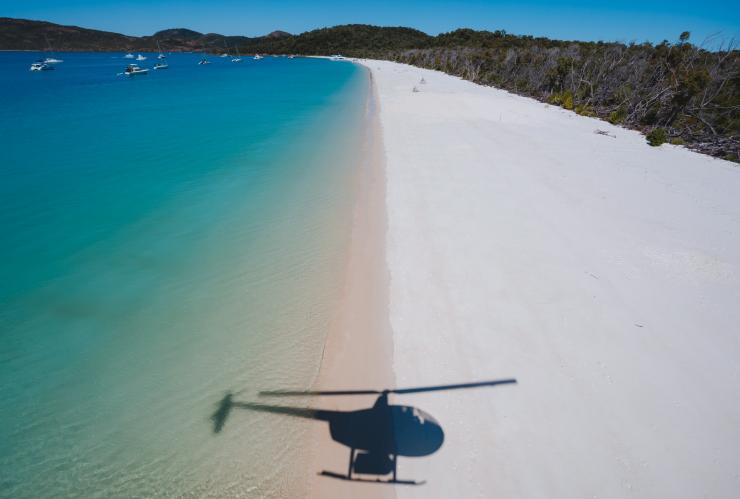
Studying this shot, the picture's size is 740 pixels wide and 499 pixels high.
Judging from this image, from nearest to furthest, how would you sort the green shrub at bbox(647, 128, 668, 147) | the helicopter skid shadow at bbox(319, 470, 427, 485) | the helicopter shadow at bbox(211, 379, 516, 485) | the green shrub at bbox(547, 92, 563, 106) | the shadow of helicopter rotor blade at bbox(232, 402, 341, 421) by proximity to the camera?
the helicopter skid shadow at bbox(319, 470, 427, 485)
the helicopter shadow at bbox(211, 379, 516, 485)
the shadow of helicopter rotor blade at bbox(232, 402, 341, 421)
the green shrub at bbox(647, 128, 668, 147)
the green shrub at bbox(547, 92, 563, 106)

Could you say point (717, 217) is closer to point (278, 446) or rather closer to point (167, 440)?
point (278, 446)

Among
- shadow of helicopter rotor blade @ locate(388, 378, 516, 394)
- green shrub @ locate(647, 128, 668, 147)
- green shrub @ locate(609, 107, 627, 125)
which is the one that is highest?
green shrub @ locate(609, 107, 627, 125)

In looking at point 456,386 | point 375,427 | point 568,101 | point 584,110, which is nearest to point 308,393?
point 375,427

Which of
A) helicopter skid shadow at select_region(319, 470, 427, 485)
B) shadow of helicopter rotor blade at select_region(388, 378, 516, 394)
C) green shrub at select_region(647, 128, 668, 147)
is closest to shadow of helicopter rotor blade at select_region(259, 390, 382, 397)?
shadow of helicopter rotor blade at select_region(388, 378, 516, 394)

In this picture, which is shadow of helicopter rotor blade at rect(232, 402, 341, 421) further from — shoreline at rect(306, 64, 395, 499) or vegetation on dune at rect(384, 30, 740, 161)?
vegetation on dune at rect(384, 30, 740, 161)

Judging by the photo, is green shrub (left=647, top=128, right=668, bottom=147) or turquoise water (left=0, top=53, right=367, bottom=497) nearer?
turquoise water (left=0, top=53, right=367, bottom=497)

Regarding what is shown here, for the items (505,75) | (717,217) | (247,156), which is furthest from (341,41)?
(717,217)
